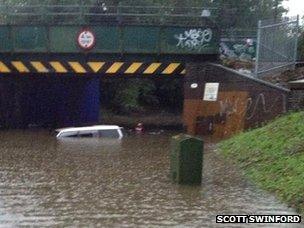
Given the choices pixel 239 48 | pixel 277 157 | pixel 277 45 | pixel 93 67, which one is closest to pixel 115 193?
pixel 277 157

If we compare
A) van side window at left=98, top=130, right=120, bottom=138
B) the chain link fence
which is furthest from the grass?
van side window at left=98, top=130, right=120, bottom=138

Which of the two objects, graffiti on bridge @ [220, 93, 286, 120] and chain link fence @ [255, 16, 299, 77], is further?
chain link fence @ [255, 16, 299, 77]

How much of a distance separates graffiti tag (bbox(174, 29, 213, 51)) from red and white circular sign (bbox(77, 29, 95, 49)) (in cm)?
358

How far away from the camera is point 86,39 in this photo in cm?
2831

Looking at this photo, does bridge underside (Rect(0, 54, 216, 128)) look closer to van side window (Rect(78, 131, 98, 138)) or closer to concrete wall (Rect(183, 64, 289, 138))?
concrete wall (Rect(183, 64, 289, 138))

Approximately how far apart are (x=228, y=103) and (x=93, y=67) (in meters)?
7.01

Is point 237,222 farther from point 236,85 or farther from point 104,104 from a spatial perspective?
point 104,104

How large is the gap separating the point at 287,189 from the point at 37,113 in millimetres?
27606

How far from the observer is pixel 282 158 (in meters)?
14.1

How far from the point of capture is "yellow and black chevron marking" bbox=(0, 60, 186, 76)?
29531mm

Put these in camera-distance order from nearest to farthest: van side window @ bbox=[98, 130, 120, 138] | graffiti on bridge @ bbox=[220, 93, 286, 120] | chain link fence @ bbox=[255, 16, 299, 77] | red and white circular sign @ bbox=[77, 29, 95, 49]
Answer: graffiti on bridge @ bbox=[220, 93, 286, 120] → chain link fence @ bbox=[255, 16, 299, 77] → van side window @ bbox=[98, 130, 120, 138] → red and white circular sign @ bbox=[77, 29, 95, 49]

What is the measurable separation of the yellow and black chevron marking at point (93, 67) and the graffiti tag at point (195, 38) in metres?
1.29

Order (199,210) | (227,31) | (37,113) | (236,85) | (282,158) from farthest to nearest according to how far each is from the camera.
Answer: (37,113) < (227,31) < (236,85) < (282,158) < (199,210)

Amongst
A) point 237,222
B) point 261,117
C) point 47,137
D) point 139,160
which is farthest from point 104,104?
point 237,222
